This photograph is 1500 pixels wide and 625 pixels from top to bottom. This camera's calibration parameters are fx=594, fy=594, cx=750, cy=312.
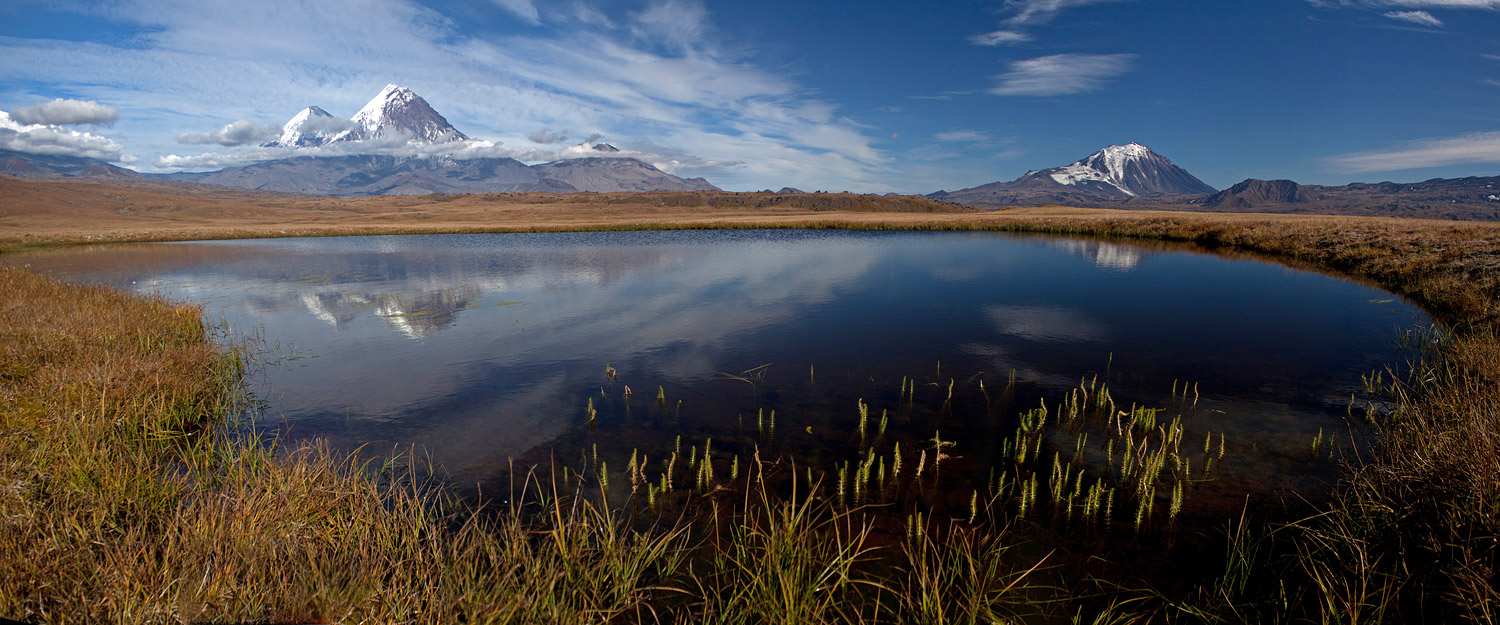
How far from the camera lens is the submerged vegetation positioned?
4.73 m

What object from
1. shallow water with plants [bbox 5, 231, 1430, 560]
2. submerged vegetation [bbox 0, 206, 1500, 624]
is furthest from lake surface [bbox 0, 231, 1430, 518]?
submerged vegetation [bbox 0, 206, 1500, 624]

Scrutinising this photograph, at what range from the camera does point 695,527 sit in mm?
7766

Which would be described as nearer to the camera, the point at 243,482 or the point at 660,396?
the point at 243,482

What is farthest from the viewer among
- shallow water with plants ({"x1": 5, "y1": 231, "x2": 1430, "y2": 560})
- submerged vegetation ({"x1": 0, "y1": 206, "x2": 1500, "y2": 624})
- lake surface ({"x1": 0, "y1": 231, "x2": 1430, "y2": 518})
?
lake surface ({"x1": 0, "y1": 231, "x2": 1430, "y2": 518})

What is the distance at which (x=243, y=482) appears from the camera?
7117 mm

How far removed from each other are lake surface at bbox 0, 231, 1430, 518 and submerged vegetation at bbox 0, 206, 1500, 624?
2.02 feet

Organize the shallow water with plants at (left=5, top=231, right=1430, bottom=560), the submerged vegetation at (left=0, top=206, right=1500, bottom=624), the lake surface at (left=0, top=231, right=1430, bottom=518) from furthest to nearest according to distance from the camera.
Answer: the lake surface at (left=0, top=231, right=1430, bottom=518) → the shallow water with plants at (left=5, top=231, right=1430, bottom=560) → the submerged vegetation at (left=0, top=206, right=1500, bottom=624)

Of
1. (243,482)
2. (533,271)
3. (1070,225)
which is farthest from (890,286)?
(1070,225)

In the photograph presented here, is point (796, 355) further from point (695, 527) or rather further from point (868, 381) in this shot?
point (695, 527)

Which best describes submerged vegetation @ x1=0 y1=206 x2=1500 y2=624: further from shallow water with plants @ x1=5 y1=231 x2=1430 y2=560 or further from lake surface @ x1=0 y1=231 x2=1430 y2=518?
lake surface @ x1=0 y1=231 x2=1430 y2=518

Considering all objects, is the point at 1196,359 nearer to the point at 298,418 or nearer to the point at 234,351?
the point at 298,418

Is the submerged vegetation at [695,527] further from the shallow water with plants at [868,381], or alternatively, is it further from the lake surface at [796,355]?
the lake surface at [796,355]

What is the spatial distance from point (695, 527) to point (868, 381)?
24.4ft

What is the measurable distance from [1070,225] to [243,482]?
7479cm
